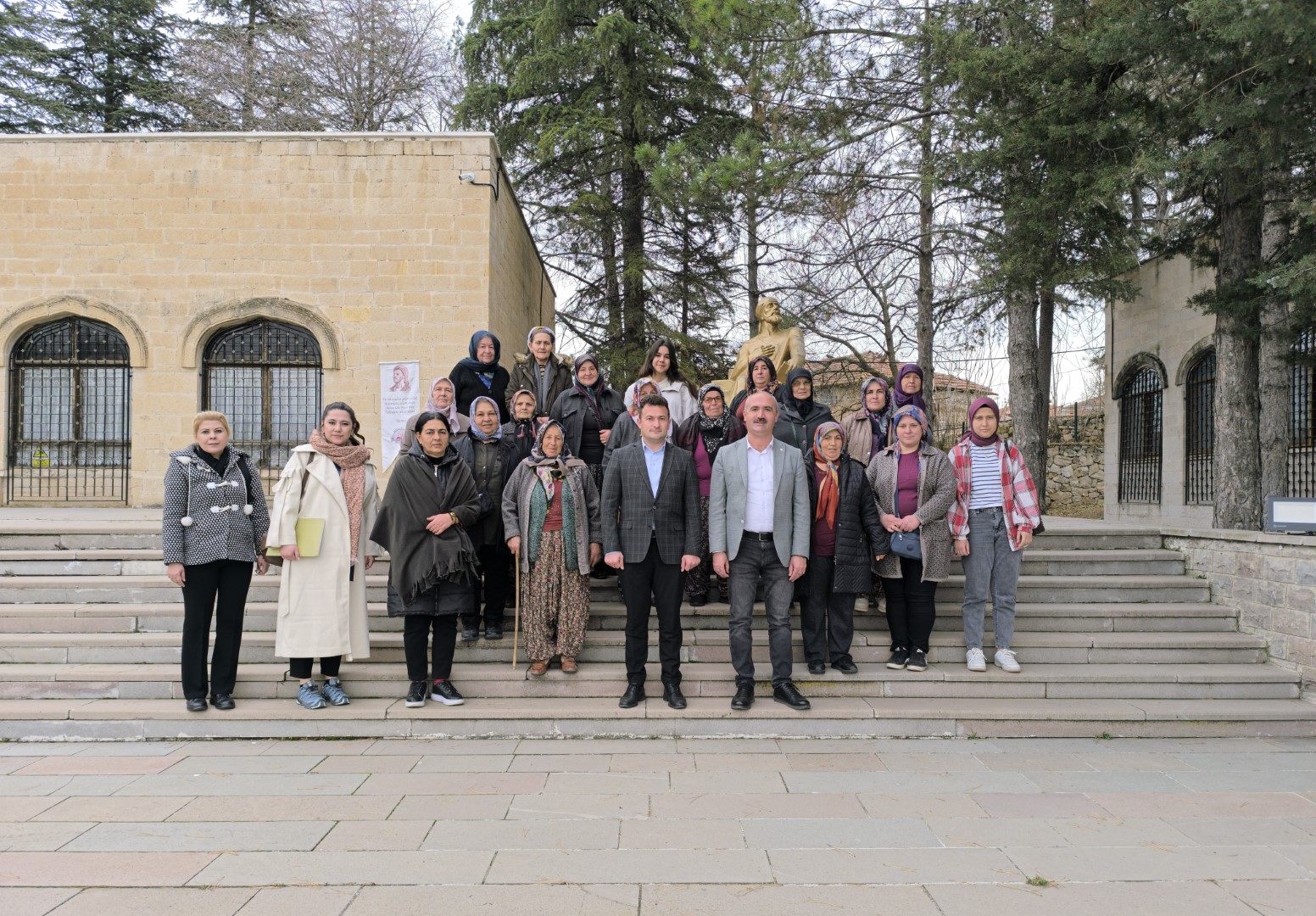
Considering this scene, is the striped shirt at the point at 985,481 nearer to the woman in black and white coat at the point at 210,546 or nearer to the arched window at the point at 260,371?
the woman in black and white coat at the point at 210,546

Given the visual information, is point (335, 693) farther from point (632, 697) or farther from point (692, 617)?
point (692, 617)

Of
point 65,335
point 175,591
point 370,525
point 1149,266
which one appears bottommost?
point 175,591

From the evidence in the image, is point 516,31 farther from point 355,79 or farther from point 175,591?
point 175,591

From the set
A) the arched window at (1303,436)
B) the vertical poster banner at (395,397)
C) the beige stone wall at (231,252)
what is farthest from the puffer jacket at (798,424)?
the arched window at (1303,436)

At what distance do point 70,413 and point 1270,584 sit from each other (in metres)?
13.5

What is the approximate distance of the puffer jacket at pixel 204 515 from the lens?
17.5 feet

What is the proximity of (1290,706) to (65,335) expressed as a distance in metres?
13.8

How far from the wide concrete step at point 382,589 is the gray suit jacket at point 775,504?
162cm

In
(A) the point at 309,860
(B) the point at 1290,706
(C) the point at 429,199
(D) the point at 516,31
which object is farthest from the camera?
(D) the point at 516,31

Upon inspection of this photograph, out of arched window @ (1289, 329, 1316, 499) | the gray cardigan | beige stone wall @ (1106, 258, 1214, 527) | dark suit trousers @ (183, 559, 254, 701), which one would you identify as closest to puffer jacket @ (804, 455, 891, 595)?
the gray cardigan

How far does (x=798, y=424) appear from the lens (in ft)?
21.7

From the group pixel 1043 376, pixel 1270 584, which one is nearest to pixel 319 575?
pixel 1270 584

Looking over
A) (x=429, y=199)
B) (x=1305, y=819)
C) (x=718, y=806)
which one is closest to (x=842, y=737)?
(x=718, y=806)

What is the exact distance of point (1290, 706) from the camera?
18.7ft
